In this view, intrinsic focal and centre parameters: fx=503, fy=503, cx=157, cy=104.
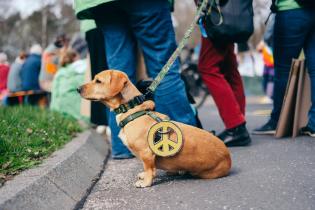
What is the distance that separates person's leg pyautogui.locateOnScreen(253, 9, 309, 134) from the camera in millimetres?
4508

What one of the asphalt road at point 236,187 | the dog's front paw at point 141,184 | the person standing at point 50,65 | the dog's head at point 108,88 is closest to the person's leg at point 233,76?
the asphalt road at point 236,187

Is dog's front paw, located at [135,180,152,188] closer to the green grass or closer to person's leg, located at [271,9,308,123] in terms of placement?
the green grass

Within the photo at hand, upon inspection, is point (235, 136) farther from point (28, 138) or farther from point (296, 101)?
point (28, 138)

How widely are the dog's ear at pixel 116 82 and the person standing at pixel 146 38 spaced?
2.37 ft

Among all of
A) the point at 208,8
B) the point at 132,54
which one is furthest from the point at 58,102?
the point at 208,8

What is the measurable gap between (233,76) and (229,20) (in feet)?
2.61

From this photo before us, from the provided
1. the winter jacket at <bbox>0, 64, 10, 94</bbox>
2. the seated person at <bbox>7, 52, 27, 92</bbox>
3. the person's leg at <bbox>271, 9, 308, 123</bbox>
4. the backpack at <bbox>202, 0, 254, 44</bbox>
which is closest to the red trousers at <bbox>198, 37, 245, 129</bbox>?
the backpack at <bbox>202, 0, 254, 44</bbox>

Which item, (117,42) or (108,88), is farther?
(117,42)

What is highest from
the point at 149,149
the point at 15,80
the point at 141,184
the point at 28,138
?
the point at 149,149

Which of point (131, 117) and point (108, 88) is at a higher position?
point (108, 88)

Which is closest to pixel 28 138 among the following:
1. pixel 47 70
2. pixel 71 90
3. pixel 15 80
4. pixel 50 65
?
pixel 71 90

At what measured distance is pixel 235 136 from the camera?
4.42 meters

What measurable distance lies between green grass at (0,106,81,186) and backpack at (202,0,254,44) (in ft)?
5.38

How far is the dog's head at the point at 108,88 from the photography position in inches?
135
